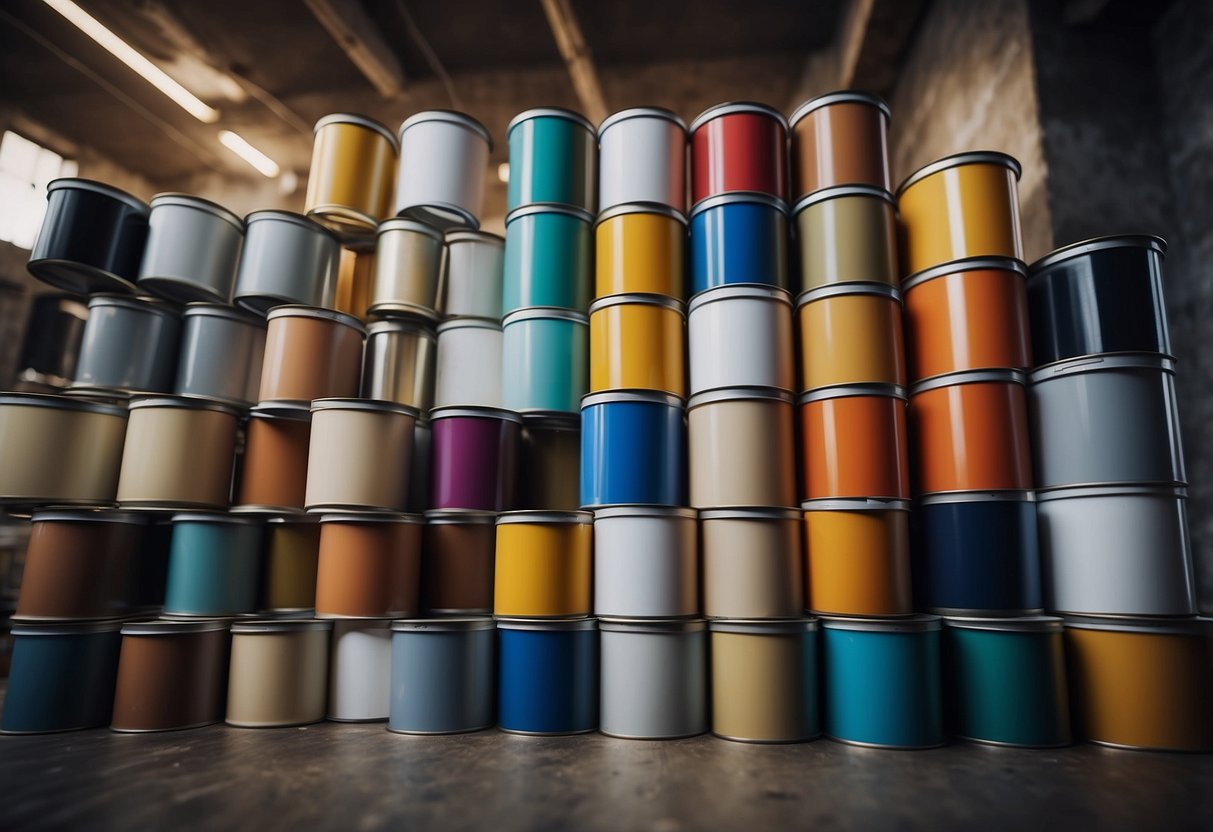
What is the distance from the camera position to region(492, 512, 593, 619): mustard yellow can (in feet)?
8.11

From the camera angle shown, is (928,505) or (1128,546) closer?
(1128,546)

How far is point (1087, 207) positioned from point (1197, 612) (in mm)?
2022

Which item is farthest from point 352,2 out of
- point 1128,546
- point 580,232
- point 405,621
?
point 1128,546

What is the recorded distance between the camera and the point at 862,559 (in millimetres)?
2387

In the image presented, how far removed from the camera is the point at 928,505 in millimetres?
2504

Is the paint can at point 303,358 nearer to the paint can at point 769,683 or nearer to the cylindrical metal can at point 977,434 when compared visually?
the paint can at point 769,683

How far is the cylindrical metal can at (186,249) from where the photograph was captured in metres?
2.97

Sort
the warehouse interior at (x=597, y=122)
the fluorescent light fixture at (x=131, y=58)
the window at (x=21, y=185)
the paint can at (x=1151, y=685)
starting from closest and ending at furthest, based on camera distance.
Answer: the warehouse interior at (x=597, y=122)
the paint can at (x=1151, y=685)
the fluorescent light fixture at (x=131, y=58)
the window at (x=21, y=185)

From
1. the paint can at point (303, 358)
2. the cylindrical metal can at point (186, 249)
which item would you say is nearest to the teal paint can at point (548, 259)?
the paint can at point (303, 358)

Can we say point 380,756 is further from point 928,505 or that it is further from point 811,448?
point 928,505

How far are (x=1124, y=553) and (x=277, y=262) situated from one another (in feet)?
11.0

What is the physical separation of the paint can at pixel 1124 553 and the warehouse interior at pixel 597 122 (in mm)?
461

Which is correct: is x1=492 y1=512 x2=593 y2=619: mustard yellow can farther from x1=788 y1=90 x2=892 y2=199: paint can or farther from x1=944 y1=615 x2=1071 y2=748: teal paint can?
x1=788 y1=90 x2=892 y2=199: paint can

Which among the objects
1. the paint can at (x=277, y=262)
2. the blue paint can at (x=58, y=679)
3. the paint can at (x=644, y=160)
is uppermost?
the paint can at (x=644, y=160)
